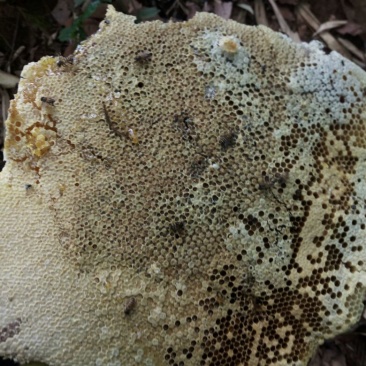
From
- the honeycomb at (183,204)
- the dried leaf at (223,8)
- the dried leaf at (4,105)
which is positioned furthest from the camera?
the dried leaf at (223,8)

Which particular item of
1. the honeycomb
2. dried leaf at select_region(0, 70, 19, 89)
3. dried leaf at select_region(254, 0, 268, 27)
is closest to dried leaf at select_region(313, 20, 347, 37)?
dried leaf at select_region(254, 0, 268, 27)

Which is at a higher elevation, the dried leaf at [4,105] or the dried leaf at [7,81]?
the dried leaf at [7,81]

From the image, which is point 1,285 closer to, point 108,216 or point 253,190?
point 108,216

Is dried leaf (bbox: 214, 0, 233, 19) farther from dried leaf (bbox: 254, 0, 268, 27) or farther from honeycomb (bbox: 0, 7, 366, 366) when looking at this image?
honeycomb (bbox: 0, 7, 366, 366)

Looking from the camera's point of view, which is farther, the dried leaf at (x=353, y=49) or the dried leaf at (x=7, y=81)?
the dried leaf at (x=353, y=49)

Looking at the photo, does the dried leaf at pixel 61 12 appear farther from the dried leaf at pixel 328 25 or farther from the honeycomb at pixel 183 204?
the dried leaf at pixel 328 25

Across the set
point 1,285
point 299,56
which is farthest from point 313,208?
point 1,285

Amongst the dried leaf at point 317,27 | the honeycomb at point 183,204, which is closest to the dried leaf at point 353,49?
the dried leaf at point 317,27

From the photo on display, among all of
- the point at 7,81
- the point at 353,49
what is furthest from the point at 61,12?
the point at 353,49
